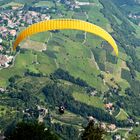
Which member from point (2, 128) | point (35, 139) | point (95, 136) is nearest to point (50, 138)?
point (35, 139)

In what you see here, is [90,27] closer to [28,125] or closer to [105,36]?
[105,36]

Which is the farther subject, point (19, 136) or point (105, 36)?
point (19, 136)

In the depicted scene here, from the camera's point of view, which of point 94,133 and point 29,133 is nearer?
point 94,133

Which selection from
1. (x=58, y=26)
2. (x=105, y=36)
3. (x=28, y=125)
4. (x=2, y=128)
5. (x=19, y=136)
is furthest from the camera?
(x=2, y=128)

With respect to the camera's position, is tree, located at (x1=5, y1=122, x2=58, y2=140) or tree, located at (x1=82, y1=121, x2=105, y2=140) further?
tree, located at (x1=5, y1=122, x2=58, y2=140)

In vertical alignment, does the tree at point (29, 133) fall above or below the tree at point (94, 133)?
below

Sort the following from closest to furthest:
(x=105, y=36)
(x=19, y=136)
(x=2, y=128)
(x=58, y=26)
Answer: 1. (x=58, y=26)
2. (x=105, y=36)
3. (x=19, y=136)
4. (x=2, y=128)

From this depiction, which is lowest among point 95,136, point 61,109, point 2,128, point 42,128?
point 2,128

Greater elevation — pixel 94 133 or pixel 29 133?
pixel 94 133

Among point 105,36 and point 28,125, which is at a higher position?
point 105,36

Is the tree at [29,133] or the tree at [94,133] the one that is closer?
the tree at [94,133]

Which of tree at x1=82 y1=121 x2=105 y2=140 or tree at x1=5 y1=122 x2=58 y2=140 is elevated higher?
tree at x1=82 y1=121 x2=105 y2=140
